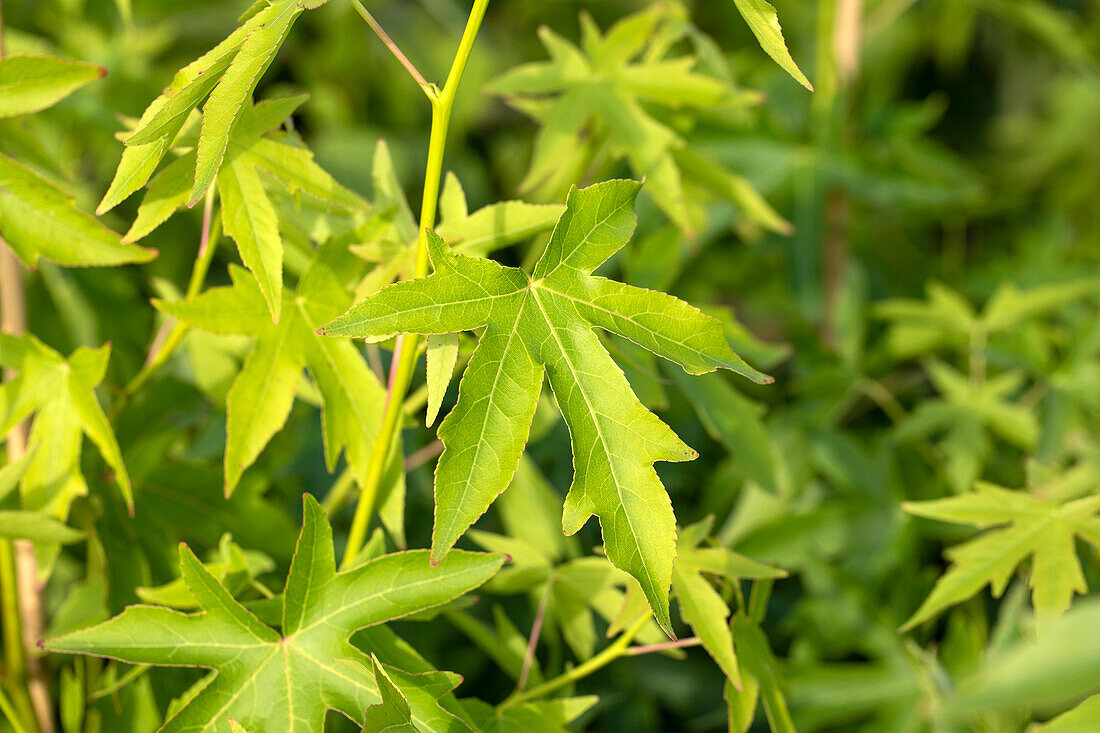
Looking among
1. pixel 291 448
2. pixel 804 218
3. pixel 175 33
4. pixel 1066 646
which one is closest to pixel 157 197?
pixel 291 448

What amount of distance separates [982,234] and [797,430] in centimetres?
109

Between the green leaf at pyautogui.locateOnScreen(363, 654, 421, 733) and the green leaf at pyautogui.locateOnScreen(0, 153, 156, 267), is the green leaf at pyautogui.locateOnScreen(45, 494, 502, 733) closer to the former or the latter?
the green leaf at pyautogui.locateOnScreen(363, 654, 421, 733)

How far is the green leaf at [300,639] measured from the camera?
0.54 meters

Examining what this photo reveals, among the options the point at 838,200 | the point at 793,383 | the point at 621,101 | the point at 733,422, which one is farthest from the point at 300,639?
the point at 838,200

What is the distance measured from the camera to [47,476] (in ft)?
2.18

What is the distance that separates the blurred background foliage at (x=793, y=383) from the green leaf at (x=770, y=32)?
0.25m

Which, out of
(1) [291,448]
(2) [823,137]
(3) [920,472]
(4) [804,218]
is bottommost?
(3) [920,472]

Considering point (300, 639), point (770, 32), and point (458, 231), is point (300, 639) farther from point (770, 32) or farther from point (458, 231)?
point (770, 32)

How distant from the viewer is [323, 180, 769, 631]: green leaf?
49cm

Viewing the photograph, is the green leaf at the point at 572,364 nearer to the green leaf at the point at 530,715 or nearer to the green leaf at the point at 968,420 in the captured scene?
the green leaf at the point at 530,715

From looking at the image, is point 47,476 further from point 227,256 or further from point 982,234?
point 982,234

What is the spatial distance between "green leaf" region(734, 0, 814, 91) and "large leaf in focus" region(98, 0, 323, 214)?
0.23 metres

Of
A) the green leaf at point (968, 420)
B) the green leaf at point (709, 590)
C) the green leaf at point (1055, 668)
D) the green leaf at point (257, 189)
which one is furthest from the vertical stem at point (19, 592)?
the green leaf at point (968, 420)

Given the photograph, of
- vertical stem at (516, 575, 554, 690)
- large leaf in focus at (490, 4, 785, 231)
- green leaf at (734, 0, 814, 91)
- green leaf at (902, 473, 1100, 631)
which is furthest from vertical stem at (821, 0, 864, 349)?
green leaf at (734, 0, 814, 91)
